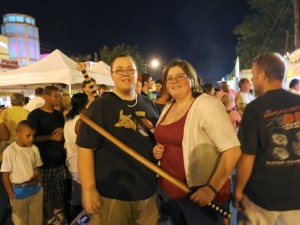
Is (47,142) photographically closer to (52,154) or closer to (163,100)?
(52,154)

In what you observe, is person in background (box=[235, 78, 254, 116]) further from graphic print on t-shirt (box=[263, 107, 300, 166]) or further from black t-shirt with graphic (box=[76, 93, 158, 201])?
black t-shirt with graphic (box=[76, 93, 158, 201])

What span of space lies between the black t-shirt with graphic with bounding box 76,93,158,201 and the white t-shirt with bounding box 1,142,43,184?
1754 millimetres

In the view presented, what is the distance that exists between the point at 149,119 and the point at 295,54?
8568 mm

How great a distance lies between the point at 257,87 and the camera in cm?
251

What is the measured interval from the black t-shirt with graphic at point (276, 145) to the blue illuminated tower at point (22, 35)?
41304 millimetres

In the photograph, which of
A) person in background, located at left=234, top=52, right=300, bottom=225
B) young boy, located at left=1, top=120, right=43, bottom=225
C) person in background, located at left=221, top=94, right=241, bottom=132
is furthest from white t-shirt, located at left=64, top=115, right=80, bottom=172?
person in background, located at left=221, top=94, right=241, bottom=132

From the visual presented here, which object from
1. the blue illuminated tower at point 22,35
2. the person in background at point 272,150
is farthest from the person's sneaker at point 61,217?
the blue illuminated tower at point 22,35

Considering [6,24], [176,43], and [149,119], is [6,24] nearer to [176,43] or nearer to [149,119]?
[149,119]

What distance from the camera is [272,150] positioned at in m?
2.30

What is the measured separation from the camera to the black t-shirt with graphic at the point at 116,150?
222 centimetres

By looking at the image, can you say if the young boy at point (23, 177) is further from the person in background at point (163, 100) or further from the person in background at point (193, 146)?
the person in background at point (193, 146)

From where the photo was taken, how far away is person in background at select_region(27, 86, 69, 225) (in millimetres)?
3996

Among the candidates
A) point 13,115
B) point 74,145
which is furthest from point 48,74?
point 74,145

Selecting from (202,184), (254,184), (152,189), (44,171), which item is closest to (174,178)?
(202,184)
